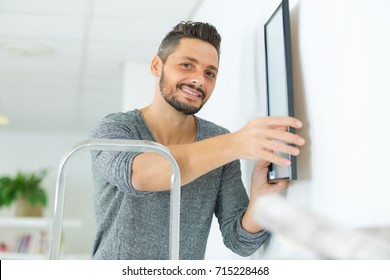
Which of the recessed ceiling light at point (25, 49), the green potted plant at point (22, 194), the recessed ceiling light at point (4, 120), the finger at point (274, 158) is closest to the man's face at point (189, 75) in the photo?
the finger at point (274, 158)

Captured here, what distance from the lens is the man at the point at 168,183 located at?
1234 millimetres

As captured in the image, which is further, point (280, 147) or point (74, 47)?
point (74, 47)

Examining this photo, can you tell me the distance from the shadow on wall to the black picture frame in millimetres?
43

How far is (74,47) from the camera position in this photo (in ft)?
9.62

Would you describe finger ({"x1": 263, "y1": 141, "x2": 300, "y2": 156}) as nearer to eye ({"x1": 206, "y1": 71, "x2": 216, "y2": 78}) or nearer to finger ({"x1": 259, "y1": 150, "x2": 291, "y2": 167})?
finger ({"x1": 259, "y1": 150, "x2": 291, "y2": 167})

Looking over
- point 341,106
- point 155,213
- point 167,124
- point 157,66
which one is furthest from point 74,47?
point 341,106

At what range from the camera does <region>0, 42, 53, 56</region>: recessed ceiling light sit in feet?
9.46

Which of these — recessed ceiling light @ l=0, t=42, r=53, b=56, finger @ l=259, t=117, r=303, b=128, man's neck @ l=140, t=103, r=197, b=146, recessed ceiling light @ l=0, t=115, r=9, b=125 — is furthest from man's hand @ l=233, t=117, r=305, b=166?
recessed ceiling light @ l=0, t=115, r=9, b=125

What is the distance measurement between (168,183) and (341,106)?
0.38 m

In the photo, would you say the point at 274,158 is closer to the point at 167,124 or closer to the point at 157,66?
the point at 167,124

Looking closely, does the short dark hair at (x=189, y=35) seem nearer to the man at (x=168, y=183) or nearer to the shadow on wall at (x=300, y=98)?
the man at (x=168, y=183)

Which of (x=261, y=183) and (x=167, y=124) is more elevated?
(x=167, y=124)

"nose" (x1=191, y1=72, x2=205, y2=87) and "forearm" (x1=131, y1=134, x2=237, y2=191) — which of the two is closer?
"forearm" (x1=131, y1=134, x2=237, y2=191)

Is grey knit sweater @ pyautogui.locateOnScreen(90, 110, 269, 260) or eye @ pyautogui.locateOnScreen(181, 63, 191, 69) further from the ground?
eye @ pyautogui.locateOnScreen(181, 63, 191, 69)
